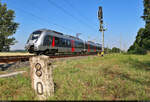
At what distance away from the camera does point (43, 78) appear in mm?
2514

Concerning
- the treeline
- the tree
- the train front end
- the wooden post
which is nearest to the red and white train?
the train front end

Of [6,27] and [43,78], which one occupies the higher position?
[6,27]

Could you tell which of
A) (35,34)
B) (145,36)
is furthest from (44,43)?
(145,36)

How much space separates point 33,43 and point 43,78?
925 centimetres

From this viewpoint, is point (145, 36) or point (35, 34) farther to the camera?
point (145, 36)

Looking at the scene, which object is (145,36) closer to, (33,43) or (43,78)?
(33,43)

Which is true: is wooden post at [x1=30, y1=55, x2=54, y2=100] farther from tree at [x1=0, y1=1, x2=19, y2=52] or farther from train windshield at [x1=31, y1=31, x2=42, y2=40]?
tree at [x1=0, y1=1, x2=19, y2=52]

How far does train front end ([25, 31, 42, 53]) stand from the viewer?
10872 millimetres

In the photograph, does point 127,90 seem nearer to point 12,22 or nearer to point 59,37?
point 59,37

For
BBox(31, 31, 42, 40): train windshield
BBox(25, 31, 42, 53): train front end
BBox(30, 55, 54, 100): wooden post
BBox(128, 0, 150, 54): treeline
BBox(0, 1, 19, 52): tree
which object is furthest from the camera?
BBox(0, 1, 19, 52): tree

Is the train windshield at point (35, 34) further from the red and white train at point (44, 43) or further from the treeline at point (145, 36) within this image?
the treeline at point (145, 36)

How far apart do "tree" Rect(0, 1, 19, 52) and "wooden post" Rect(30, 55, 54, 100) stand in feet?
104

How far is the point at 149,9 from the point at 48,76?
66.2 feet

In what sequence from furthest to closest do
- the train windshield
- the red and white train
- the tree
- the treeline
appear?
the tree → the treeline → the train windshield → the red and white train
